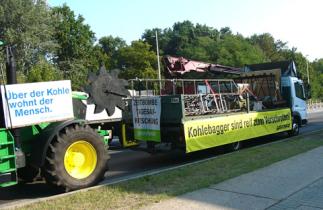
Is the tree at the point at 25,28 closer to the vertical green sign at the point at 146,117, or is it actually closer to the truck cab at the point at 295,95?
the truck cab at the point at 295,95

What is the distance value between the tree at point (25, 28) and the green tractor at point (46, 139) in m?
36.3

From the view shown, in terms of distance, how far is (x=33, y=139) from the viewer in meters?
8.70

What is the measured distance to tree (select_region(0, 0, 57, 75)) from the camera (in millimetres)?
44125

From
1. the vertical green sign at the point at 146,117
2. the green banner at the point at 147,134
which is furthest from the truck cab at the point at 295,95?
the green banner at the point at 147,134

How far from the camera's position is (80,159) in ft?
29.8

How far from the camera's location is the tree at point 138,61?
60938 millimetres

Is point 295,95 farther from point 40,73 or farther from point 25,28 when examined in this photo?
point 25,28

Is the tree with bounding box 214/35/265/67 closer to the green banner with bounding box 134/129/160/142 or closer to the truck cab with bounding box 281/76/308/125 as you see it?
the truck cab with bounding box 281/76/308/125

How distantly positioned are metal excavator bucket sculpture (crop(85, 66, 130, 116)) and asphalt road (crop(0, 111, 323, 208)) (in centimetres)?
162

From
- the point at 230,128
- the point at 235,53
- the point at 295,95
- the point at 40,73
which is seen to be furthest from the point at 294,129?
the point at 235,53

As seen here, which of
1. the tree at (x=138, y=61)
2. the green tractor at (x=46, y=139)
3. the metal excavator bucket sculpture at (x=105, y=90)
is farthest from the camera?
the tree at (x=138, y=61)

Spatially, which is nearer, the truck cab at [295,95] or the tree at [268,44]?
the truck cab at [295,95]

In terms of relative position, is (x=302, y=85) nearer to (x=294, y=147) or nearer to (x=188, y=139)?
(x=294, y=147)

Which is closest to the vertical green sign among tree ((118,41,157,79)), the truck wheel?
the truck wheel
